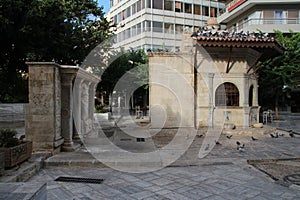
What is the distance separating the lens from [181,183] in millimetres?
5074

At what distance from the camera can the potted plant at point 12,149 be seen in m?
5.00

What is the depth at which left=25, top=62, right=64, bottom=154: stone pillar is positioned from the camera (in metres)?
6.72

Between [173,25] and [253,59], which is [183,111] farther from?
[173,25]

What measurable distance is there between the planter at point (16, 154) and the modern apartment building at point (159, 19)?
31.6m

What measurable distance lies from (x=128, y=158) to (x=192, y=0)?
128 ft

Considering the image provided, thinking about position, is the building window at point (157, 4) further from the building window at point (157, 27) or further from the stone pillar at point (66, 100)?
the stone pillar at point (66, 100)

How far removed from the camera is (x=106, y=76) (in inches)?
856

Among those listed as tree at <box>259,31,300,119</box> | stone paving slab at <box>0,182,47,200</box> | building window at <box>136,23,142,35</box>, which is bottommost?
stone paving slab at <box>0,182,47,200</box>

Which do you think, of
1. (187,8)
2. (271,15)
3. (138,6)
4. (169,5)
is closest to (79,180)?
(271,15)

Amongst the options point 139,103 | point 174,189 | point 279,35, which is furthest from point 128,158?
point 139,103

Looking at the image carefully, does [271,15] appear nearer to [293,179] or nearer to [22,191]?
[293,179]

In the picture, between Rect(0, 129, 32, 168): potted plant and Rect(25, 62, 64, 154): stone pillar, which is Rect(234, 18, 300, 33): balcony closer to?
Rect(25, 62, 64, 154): stone pillar

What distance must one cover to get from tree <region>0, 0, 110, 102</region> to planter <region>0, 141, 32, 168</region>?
8235 mm

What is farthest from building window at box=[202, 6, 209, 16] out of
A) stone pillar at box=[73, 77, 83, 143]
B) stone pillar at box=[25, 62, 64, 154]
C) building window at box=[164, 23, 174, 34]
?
stone pillar at box=[25, 62, 64, 154]
